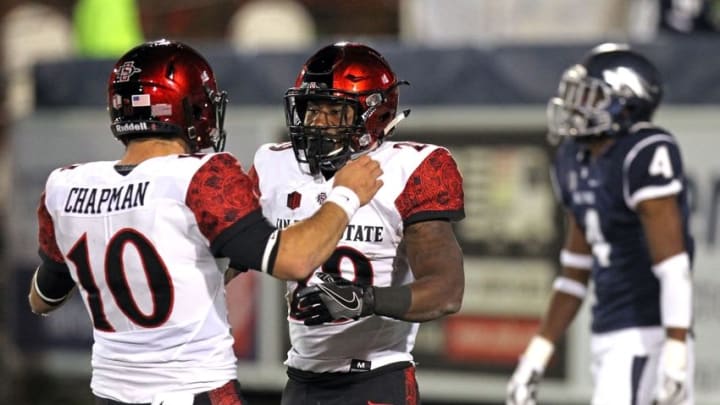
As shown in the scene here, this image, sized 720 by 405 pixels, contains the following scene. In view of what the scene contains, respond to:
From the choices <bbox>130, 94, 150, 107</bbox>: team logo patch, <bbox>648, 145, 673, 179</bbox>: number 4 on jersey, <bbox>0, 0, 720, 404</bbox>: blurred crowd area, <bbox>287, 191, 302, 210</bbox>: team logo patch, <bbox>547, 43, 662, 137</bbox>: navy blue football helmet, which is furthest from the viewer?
<bbox>0, 0, 720, 404</bbox>: blurred crowd area

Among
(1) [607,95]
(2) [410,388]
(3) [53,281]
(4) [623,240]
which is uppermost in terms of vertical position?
(1) [607,95]

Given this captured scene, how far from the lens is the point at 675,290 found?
155 inches

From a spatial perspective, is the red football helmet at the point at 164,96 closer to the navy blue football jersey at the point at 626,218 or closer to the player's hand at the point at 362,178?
the player's hand at the point at 362,178

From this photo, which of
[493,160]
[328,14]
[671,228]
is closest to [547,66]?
[493,160]

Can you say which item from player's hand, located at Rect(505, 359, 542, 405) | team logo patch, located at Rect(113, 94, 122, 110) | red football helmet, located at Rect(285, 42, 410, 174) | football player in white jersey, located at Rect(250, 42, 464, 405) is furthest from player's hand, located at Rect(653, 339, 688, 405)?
team logo patch, located at Rect(113, 94, 122, 110)

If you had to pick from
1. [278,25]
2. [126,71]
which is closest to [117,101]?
[126,71]

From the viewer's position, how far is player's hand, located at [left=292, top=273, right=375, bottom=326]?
3.03 meters

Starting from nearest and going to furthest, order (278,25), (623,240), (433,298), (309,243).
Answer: (309,243), (433,298), (623,240), (278,25)

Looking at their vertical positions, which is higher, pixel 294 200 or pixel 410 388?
pixel 294 200

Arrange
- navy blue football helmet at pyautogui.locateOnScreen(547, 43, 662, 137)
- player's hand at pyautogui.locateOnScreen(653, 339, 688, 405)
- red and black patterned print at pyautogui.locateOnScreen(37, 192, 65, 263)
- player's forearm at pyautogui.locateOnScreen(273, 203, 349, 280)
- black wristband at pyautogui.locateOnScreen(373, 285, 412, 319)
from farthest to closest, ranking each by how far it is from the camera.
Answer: navy blue football helmet at pyautogui.locateOnScreen(547, 43, 662, 137) < player's hand at pyautogui.locateOnScreen(653, 339, 688, 405) < red and black patterned print at pyautogui.locateOnScreen(37, 192, 65, 263) < black wristband at pyautogui.locateOnScreen(373, 285, 412, 319) < player's forearm at pyautogui.locateOnScreen(273, 203, 349, 280)

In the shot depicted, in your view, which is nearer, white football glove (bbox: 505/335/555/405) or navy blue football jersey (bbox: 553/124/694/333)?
navy blue football jersey (bbox: 553/124/694/333)

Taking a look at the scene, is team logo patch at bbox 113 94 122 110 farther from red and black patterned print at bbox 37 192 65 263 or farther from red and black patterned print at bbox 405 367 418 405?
red and black patterned print at bbox 405 367 418 405

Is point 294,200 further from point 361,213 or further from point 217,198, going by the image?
point 217,198

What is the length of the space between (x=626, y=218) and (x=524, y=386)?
2.27 feet
